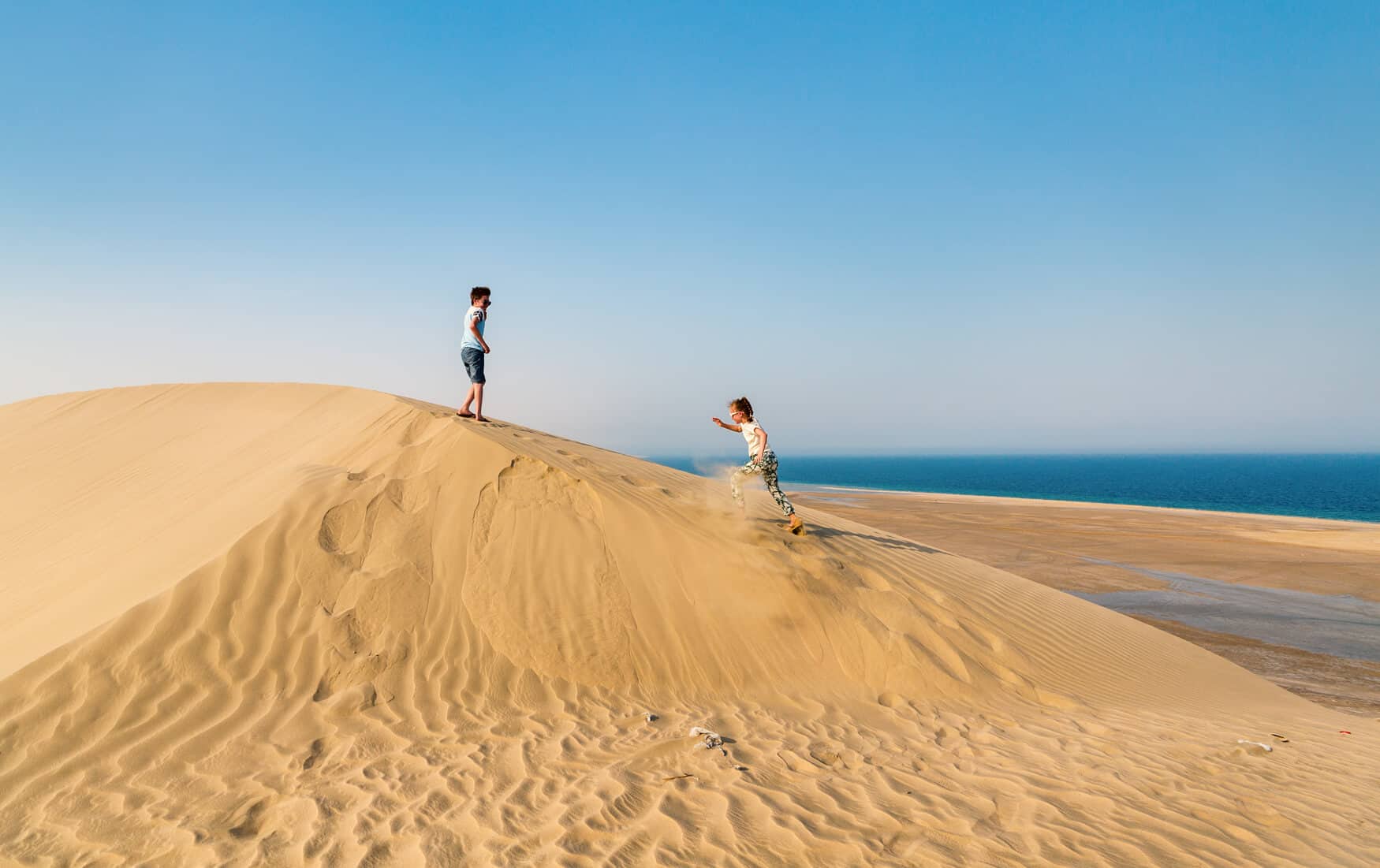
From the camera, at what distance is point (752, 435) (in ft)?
22.5

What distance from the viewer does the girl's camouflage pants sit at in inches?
268

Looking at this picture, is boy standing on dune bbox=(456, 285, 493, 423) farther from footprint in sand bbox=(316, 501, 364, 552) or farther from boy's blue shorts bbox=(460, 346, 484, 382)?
footprint in sand bbox=(316, 501, 364, 552)

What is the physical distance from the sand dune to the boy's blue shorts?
0.74 m

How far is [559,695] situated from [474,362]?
4441 millimetres

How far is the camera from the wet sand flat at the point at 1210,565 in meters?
9.16

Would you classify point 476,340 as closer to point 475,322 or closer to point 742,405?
point 475,322

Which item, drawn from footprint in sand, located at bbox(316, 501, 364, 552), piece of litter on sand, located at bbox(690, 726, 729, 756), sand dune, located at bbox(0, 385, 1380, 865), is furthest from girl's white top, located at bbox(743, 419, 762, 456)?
footprint in sand, located at bbox(316, 501, 364, 552)

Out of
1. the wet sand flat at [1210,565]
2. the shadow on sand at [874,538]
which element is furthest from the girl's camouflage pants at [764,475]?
the wet sand flat at [1210,565]

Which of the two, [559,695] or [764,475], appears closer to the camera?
[559,695]

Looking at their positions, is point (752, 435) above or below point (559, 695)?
above

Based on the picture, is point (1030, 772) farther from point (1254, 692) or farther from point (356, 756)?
point (1254, 692)

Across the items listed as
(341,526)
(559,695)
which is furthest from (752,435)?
(341,526)

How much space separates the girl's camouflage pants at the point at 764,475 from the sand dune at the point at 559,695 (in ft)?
1.24

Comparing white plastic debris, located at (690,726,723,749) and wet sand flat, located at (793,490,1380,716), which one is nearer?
white plastic debris, located at (690,726,723,749)
